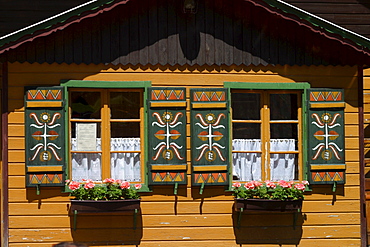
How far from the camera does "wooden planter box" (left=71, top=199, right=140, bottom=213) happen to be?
885cm

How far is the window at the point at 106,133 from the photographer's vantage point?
9.27 m

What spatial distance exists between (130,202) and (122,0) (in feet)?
8.85

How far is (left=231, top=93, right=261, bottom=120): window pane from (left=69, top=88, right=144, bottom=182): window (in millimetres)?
1336

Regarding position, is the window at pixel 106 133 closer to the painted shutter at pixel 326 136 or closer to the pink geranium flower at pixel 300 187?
the pink geranium flower at pixel 300 187

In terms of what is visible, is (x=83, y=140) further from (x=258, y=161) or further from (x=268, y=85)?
(x=268, y=85)

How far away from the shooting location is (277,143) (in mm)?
9625

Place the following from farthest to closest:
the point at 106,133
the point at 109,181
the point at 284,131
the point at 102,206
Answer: the point at 284,131
the point at 106,133
the point at 109,181
the point at 102,206

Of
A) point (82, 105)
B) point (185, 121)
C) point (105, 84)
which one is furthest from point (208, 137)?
point (82, 105)

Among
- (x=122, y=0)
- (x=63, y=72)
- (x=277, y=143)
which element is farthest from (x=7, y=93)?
(x=277, y=143)

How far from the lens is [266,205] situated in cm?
908

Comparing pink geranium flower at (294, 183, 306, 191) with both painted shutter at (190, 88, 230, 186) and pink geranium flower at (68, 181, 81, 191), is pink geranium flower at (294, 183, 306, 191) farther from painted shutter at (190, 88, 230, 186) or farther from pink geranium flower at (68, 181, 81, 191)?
pink geranium flower at (68, 181, 81, 191)

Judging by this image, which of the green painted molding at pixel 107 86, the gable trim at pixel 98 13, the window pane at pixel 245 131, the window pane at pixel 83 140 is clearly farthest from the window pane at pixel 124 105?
the window pane at pixel 245 131

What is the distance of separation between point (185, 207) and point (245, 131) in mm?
1378

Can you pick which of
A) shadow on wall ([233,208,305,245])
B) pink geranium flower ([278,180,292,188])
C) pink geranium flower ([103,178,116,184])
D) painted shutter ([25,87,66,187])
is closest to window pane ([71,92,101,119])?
painted shutter ([25,87,66,187])
